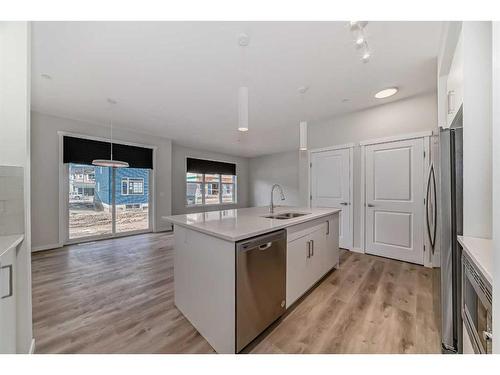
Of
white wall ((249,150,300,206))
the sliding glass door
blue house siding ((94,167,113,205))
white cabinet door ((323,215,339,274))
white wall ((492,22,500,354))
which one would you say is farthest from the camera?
white wall ((249,150,300,206))

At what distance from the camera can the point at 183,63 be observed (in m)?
2.25

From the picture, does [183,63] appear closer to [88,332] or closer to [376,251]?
[88,332]

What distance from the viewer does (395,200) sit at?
10.7ft

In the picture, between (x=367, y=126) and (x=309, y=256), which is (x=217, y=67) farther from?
(x=367, y=126)

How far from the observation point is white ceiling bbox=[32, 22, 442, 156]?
5.83ft

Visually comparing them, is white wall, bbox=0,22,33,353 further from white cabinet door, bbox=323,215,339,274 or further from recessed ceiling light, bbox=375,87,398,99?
recessed ceiling light, bbox=375,87,398,99

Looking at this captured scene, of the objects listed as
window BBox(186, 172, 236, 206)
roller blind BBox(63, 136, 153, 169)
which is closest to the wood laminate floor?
roller blind BBox(63, 136, 153, 169)

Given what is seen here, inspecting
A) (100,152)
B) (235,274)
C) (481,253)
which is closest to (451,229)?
(481,253)

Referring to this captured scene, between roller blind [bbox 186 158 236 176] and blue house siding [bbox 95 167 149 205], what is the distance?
5.77ft

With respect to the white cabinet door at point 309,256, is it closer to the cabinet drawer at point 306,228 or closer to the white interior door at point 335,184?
the cabinet drawer at point 306,228

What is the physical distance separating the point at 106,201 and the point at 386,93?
5.96 metres

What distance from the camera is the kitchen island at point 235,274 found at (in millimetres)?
1331

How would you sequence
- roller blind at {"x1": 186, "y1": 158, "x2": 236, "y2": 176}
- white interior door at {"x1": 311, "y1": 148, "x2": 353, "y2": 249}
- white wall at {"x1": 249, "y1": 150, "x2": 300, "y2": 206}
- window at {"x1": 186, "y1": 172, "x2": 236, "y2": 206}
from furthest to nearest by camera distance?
1. white wall at {"x1": 249, "y1": 150, "x2": 300, "y2": 206}
2. window at {"x1": 186, "y1": 172, "x2": 236, "y2": 206}
3. roller blind at {"x1": 186, "y1": 158, "x2": 236, "y2": 176}
4. white interior door at {"x1": 311, "y1": 148, "x2": 353, "y2": 249}
